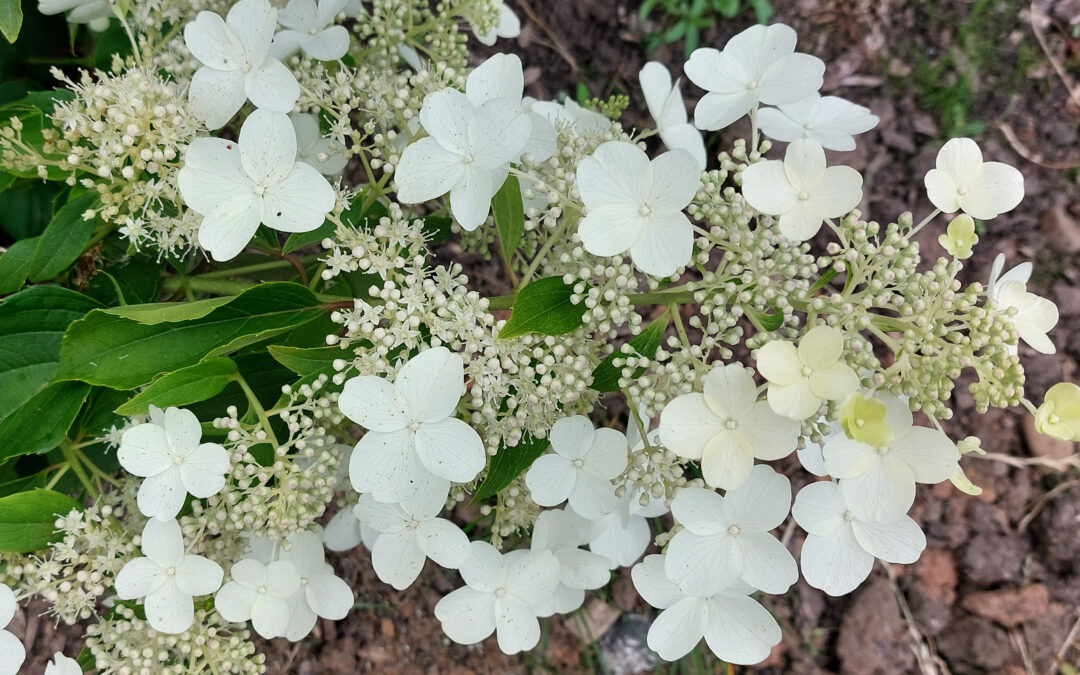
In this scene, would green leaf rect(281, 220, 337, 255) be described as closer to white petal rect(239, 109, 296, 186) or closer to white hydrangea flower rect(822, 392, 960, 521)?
white petal rect(239, 109, 296, 186)

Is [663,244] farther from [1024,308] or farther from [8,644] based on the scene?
[8,644]

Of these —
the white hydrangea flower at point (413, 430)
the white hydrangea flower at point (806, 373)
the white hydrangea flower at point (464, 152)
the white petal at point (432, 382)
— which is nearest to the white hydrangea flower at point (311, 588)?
the white hydrangea flower at point (413, 430)

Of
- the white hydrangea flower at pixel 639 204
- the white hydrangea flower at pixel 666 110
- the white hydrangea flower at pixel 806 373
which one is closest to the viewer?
the white hydrangea flower at pixel 806 373

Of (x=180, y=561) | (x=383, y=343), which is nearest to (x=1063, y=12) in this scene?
(x=383, y=343)

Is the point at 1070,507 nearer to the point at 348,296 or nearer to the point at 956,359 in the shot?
the point at 956,359

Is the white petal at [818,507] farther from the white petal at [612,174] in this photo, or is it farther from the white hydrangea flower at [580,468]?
the white petal at [612,174]
